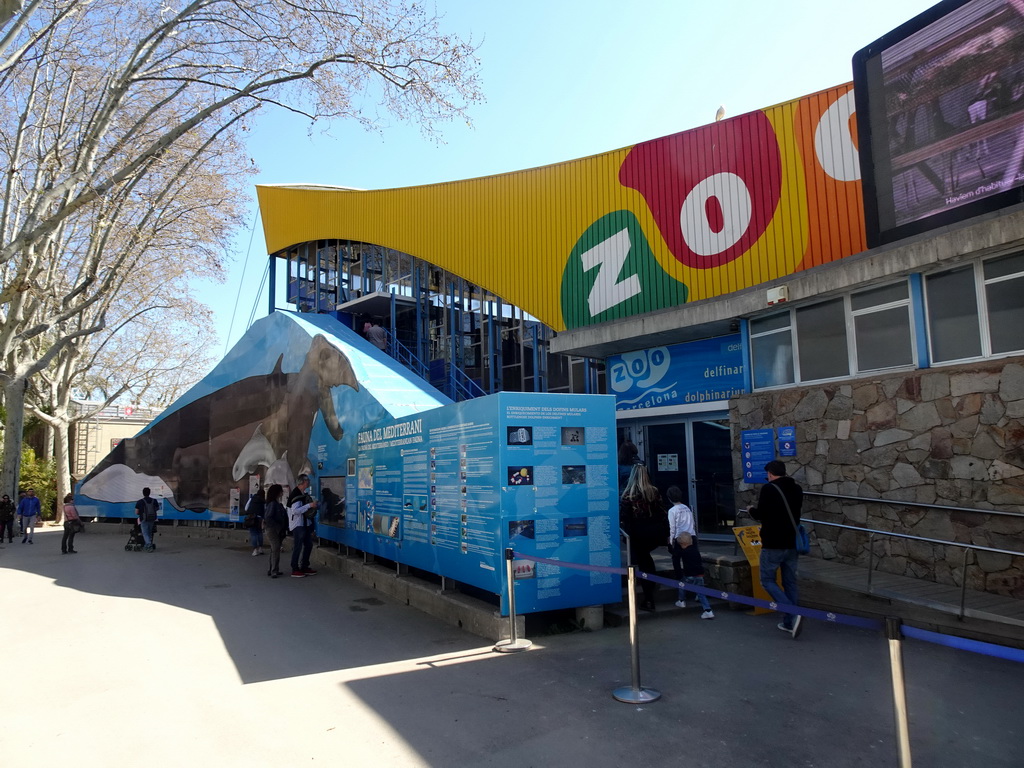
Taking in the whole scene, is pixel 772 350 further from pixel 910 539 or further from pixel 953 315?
pixel 910 539

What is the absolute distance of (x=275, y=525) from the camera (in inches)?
498

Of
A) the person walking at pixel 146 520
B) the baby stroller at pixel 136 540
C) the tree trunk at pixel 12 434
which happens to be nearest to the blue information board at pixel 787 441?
the person walking at pixel 146 520

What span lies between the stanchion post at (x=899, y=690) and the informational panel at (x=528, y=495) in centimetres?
434

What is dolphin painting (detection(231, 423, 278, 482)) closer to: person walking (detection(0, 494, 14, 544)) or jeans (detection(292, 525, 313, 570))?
jeans (detection(292, 525, 313, 570))

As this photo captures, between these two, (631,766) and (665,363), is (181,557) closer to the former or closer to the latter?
(665,363)

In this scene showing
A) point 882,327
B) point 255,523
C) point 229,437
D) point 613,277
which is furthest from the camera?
point 229,437

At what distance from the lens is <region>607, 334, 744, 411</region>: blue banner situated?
12.6m

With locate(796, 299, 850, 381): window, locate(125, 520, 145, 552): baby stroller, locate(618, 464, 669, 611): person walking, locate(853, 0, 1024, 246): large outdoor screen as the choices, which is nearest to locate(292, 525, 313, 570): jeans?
locate(618, 464, 669, 611): person walking

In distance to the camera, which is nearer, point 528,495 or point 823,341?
point 528,495

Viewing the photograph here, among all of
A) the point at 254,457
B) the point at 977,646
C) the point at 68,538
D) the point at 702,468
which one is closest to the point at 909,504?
the point at 702,468

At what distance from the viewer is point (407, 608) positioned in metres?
9.66

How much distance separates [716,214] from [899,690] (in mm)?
10116

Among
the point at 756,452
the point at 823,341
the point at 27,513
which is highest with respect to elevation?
the point at 823,341

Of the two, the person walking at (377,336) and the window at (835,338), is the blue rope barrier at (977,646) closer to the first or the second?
the window at (835,338)
